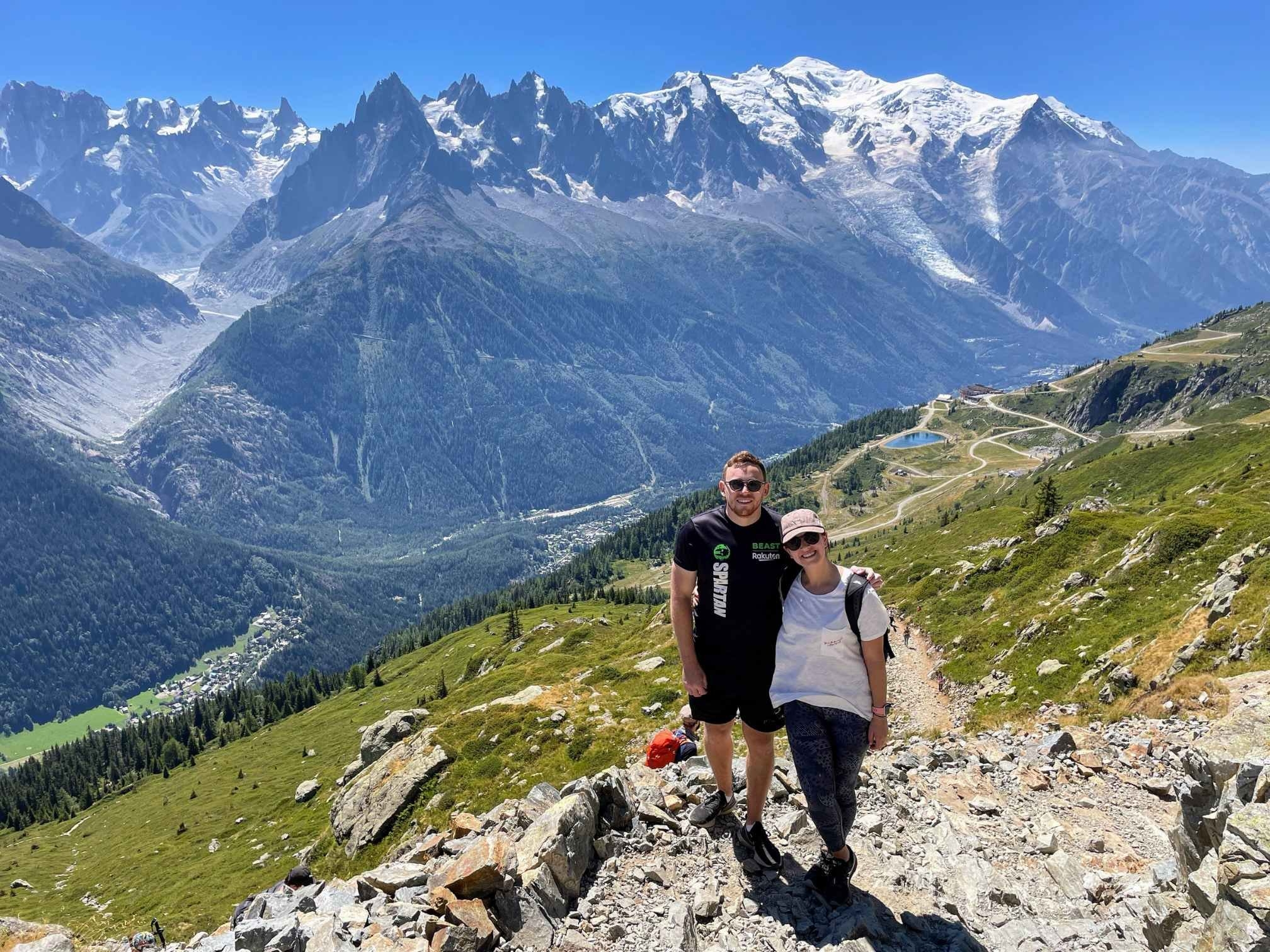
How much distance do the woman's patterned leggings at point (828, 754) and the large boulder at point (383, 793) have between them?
4302 centimetres

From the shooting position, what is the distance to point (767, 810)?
1728 centimetres

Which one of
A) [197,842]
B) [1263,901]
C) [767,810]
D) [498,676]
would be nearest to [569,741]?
[767,810]

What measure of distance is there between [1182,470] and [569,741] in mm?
133701

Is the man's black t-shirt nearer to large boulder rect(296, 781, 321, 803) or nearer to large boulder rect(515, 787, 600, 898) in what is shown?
large boulder rect(515, 787, 600, 898)

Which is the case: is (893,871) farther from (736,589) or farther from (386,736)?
(386,736)

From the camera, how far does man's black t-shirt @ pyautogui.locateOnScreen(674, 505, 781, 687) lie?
12.6 meters

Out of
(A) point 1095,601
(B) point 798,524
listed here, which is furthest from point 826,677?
(A) point 1095,601

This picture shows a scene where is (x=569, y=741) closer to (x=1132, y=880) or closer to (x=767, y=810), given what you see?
(x=767, y=810)

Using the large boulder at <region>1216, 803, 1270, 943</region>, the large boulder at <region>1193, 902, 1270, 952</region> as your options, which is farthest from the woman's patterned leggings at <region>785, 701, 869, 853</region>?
the large boulder at <region>1216, 803, 1270, 943</region>

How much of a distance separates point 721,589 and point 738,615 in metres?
0.60

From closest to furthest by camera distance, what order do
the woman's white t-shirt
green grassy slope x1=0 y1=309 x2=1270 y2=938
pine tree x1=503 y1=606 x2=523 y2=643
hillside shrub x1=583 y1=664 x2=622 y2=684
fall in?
the woman's white t-shirt → green grassy slope x1=0 y1=309 x2=1270 y2=938 → hillside shrub x1=583 y1=664 x2=622 y2=684 → pine tree x1=503 y1=606 x2=523 y2=643

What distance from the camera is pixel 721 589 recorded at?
12.9 meters

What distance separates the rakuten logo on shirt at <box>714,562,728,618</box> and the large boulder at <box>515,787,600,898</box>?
6.84 metres

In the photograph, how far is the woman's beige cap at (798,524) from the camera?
1169 centimetres
